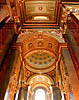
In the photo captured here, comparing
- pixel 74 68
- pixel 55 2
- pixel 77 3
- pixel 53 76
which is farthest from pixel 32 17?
pixel 74 68

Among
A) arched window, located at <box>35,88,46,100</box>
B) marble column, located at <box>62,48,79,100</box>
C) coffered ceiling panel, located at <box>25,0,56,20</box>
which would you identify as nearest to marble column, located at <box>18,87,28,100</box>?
arched window, located at <box>35,88,46,100</box>

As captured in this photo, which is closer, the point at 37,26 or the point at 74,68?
the point at 74,68

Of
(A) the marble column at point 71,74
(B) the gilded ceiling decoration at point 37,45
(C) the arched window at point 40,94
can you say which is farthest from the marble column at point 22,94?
(A) the marble column at point 71,74

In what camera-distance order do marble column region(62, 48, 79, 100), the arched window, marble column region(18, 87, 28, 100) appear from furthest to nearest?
the arched window → marble column region(18, 87, 28, 100) → marble column region(62, 48, 79, 100)

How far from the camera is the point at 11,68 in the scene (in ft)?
24.1

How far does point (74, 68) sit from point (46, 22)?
707 centimetres

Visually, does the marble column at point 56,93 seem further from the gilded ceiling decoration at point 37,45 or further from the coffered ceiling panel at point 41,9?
the coffered ceiling panel at point 41,9

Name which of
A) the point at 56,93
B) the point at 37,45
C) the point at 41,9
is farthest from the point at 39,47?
the point at 56,93

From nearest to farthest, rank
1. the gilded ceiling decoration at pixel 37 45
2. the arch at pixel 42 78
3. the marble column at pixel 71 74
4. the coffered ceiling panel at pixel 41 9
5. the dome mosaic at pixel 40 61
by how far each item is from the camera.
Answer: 1. the marble column at pixel 71 74
2. the gilded ceiling decoration at pixel 37 45
3. the coffered ceiling panel at pixel 41 9
4. the arch at pixel 42 78
5. the dome mosaic at pixel 40 61

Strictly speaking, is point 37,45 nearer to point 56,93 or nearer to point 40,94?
point 56,93

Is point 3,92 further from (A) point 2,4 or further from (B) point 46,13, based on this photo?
(B) point 46,13

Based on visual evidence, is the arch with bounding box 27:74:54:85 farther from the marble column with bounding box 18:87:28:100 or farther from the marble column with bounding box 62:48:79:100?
the marble column with bounding box 62:48:79:100

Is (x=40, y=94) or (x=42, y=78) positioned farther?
(x=40, y=94)

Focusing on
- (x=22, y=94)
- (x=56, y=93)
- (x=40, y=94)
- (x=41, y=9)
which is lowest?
(x=22, y=94)
